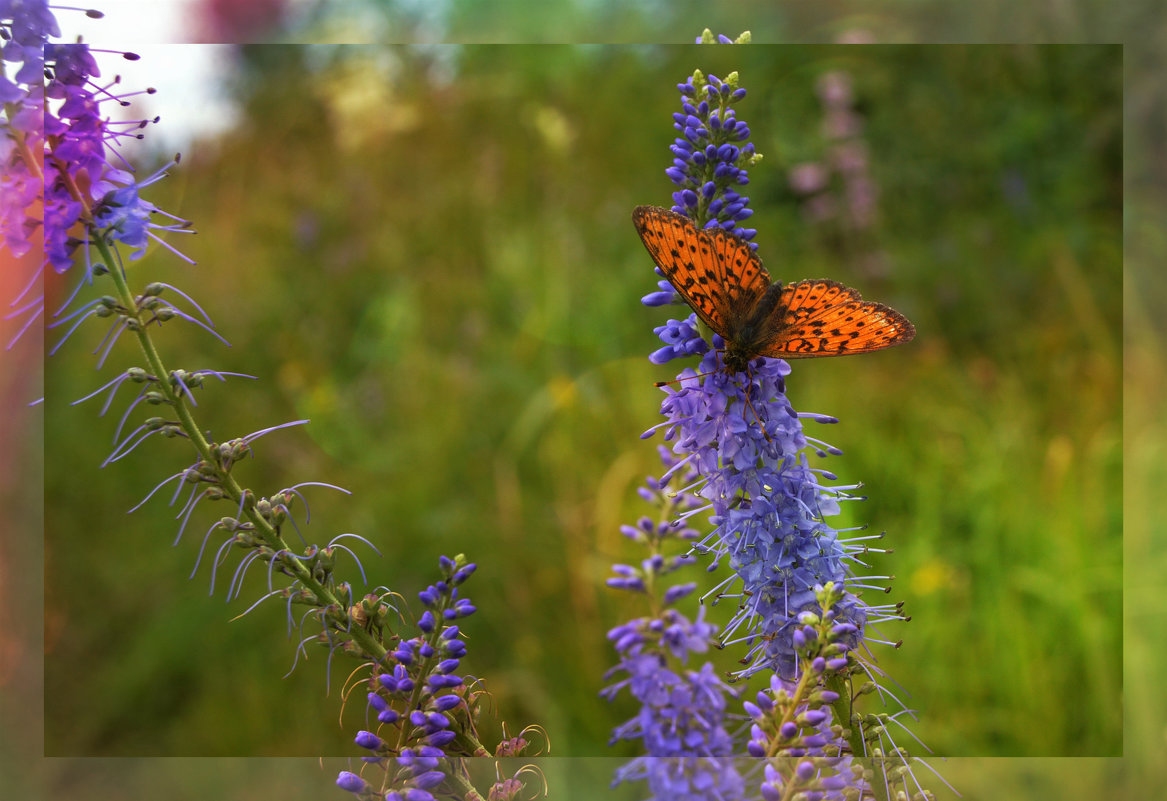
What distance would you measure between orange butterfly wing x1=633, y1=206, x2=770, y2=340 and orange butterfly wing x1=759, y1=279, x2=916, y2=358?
2.4 inches

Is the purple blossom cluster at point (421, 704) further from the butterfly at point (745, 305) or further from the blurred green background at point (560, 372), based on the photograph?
the blurred green background at point (560, 372)

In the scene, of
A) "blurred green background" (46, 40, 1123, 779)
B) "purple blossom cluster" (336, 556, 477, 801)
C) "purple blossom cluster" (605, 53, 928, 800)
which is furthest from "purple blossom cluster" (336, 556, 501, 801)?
"blurred green background" (46, 40, 1123, 779)

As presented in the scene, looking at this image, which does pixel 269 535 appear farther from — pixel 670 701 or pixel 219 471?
pixel 670 701

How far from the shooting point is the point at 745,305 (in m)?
1.26

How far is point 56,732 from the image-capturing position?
101 inches

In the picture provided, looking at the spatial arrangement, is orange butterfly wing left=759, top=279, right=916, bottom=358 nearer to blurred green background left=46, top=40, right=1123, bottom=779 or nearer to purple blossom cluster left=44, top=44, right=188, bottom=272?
purple blossom cluster left=44, top=44, right=188, bottom=272

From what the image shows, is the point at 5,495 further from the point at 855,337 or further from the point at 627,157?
the point at 627,157

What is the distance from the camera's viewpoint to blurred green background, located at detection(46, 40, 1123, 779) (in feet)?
10.8

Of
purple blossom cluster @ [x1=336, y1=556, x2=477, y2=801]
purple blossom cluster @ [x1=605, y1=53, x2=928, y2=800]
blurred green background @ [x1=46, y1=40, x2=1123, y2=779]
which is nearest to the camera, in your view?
purple blossom cluster @ [x1=336, y1=556, x2=477, y2=801]

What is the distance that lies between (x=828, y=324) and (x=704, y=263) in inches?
8.1

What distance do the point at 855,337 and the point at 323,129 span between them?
4631mm

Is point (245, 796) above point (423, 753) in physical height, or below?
below

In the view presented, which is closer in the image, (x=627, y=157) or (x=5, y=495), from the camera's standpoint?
(x=5, y=495)

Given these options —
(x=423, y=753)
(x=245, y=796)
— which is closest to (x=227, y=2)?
(x=245, y=796)
